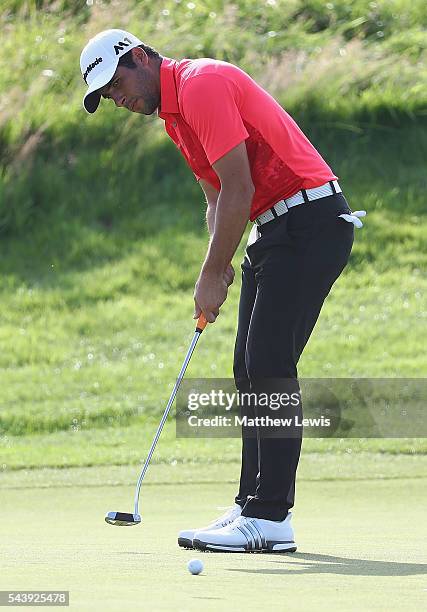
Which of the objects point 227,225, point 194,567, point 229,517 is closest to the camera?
point 194,567

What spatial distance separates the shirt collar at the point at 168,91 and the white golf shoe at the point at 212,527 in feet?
4.08

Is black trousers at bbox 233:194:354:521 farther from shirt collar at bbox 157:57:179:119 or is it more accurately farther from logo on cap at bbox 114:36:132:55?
logo on cap at bbox 114:36:132:55

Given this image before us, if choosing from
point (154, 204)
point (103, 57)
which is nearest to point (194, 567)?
point (103, 57)

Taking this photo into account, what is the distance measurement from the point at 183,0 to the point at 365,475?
9640mm

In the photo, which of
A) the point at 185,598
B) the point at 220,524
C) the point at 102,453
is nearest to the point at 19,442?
the point at 102,453

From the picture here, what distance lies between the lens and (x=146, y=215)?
12609 millimetres

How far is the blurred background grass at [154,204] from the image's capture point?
32.9ft

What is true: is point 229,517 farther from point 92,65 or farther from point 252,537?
point 92,65

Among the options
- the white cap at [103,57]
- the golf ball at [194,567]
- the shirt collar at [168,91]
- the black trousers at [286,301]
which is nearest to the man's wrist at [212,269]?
Answer: the black trousers at [286,301]

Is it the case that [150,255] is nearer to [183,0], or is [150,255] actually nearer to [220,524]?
[183,0]

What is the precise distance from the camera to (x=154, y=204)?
12.7 metres

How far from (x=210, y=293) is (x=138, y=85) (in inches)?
26.0

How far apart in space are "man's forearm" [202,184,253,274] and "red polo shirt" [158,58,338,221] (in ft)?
0.41

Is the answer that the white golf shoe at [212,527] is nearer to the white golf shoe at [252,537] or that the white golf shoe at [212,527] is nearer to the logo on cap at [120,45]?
the white golf shoe at [252,537]
